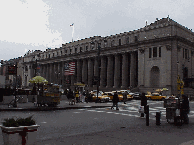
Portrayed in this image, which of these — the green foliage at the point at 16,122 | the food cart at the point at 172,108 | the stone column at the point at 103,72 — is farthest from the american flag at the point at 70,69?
the green foliage at the point at 16,122

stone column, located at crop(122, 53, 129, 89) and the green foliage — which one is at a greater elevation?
stone column, located at crop(122, 53, 129, 89)

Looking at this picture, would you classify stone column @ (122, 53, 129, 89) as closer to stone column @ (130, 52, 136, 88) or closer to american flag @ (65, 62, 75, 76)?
stone column @ (130, 52, 136, 88)

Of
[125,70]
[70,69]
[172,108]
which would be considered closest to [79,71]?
[125,70]

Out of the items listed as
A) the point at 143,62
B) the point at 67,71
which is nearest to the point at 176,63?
the point at 143,62

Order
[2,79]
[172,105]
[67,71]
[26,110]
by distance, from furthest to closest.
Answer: [67,71], [2,79], [26,110], [172,105]

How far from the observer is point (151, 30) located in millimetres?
65562

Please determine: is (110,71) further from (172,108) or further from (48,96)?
(172,108)

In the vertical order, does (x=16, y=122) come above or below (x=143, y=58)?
below

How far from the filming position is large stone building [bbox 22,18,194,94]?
Result: 60.8 metres

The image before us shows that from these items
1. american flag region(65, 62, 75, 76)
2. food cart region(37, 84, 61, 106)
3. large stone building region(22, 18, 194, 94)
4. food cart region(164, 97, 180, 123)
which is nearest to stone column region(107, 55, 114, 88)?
large stone building region(22, 18, 194, 94)

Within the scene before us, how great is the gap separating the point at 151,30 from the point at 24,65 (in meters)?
80.7

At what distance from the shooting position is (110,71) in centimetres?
7750

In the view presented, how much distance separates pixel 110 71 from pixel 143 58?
14536mm

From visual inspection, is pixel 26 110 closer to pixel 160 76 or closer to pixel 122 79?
pixel 160 76
